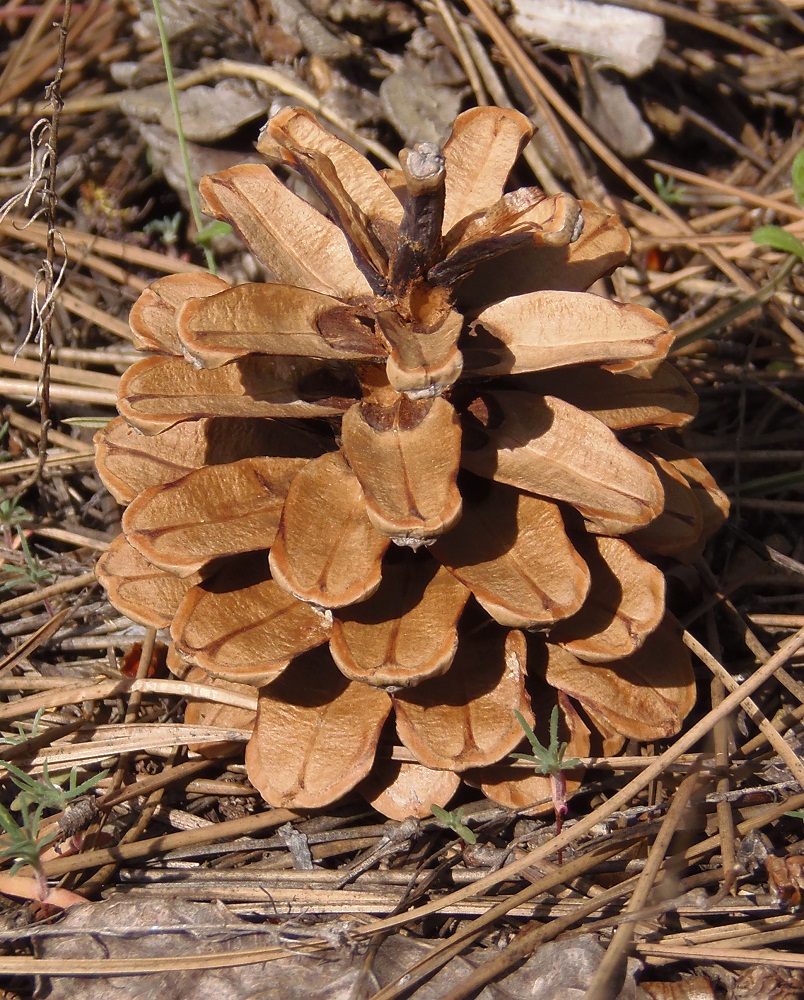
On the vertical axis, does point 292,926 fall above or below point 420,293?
below

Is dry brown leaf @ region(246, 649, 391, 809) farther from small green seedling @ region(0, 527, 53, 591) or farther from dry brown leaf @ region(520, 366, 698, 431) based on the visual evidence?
small green seedling @ region(0, 527, 53, 591)

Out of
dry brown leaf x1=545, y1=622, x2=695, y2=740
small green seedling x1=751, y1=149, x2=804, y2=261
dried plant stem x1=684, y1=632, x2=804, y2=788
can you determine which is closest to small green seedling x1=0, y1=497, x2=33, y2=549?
dry brown leaf x1=545, y1=622, x2=695, y2=740

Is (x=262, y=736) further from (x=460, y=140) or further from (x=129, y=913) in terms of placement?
(x=460, y=140)

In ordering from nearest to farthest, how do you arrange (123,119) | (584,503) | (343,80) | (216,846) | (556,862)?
(584,503)
(556,862)
(216,846)
(343,80)
(123,119)

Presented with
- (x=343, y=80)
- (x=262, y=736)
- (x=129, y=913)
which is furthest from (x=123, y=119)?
(x=129, y=913)

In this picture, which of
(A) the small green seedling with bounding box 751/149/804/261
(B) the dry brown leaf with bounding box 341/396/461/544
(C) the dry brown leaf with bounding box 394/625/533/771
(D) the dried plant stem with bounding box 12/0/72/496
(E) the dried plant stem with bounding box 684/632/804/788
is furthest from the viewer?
(A) the small green seedling with bounding box 751/149/804/261

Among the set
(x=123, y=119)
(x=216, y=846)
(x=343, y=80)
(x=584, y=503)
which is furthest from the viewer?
(x=123, y=119)
